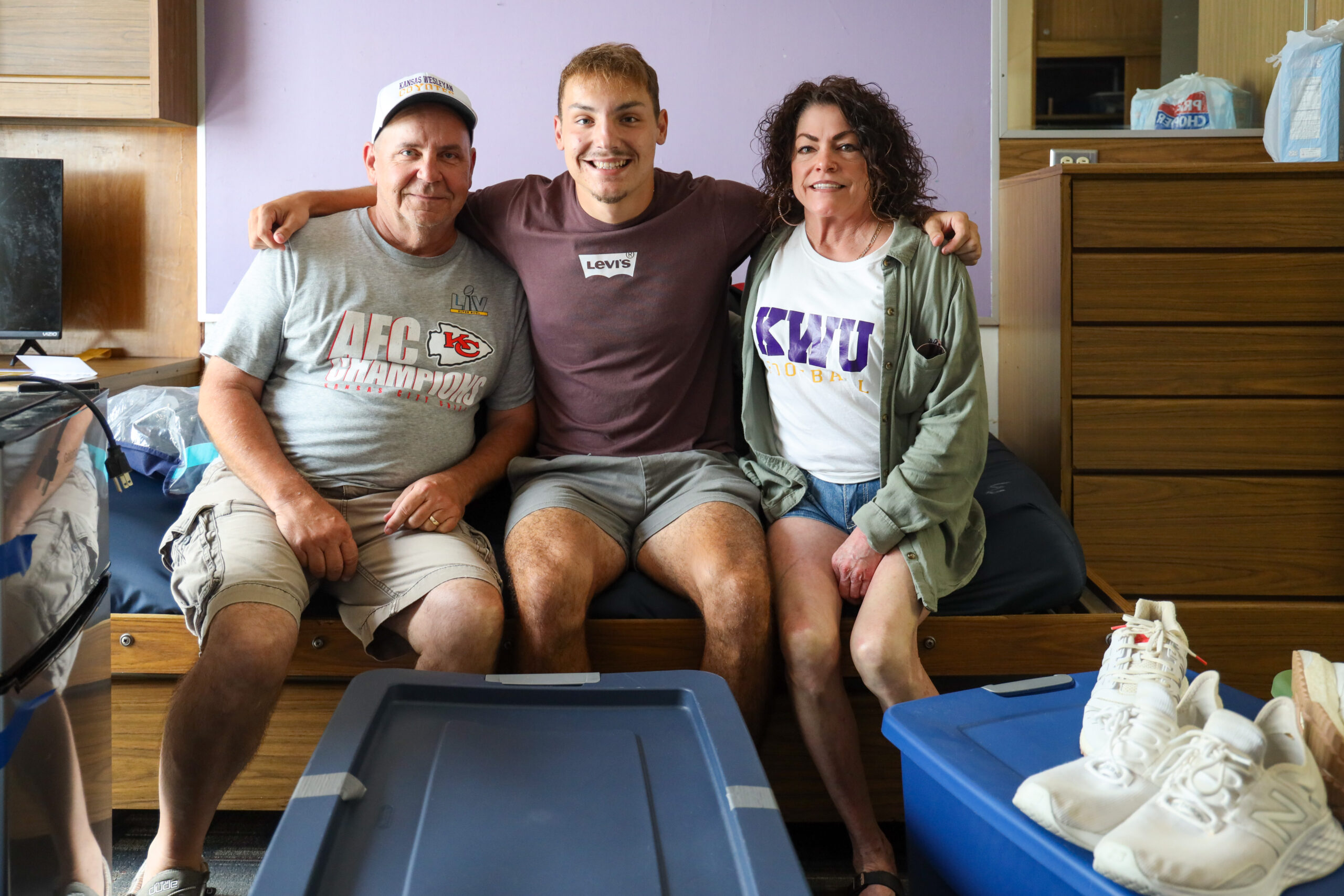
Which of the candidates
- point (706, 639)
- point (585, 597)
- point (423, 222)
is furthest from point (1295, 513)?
point (423, 222)

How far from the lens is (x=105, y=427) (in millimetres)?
1097

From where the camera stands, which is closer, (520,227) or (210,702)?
(210,702)

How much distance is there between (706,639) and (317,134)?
187 centimetres

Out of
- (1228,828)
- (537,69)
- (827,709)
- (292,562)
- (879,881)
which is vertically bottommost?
(879,881)

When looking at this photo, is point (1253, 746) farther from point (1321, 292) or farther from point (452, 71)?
point (452, 71)

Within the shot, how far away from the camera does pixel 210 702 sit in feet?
4.50

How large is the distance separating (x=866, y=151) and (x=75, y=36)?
6.70 feet

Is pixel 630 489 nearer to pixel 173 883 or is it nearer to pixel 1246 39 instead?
pixel 173 883

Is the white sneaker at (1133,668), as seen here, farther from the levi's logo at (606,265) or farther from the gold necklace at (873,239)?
the levi's logo at (606,265)

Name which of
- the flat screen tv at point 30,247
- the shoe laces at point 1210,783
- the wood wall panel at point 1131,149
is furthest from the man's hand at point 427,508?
the wood wall panel at point 1131,149

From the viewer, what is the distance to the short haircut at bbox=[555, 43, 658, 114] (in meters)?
1.78

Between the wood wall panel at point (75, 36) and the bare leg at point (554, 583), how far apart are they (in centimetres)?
176

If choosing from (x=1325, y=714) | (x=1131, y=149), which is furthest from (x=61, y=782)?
(x=1131, y=149)

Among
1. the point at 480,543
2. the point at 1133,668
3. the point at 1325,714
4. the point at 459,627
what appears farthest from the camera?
the point at 480,543
